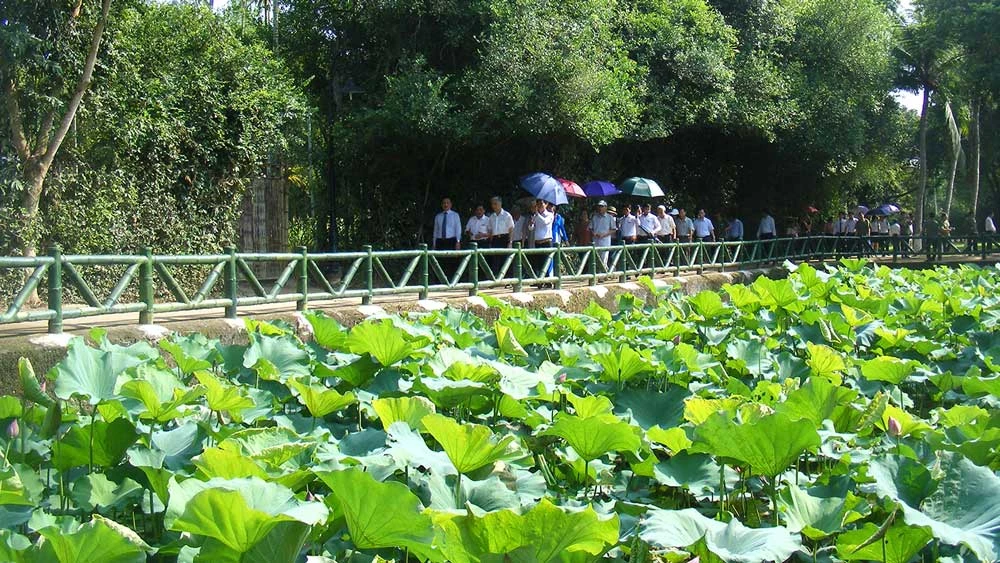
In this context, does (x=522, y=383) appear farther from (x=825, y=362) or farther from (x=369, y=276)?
(x=369, y=276)

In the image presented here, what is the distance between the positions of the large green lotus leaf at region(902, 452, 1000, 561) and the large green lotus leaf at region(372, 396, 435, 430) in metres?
1.16

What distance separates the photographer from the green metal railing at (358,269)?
6.48 m

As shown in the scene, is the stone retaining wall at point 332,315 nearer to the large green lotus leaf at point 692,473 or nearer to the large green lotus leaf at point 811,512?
the large green lotus leaf at point 692,473

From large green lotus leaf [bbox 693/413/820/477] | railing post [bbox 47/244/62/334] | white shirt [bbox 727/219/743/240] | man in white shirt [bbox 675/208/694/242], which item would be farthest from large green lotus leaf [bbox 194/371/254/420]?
white shirt [bbox 727/219/743/240]

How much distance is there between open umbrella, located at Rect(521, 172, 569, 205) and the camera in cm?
1502

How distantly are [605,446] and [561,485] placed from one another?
13.8 inches

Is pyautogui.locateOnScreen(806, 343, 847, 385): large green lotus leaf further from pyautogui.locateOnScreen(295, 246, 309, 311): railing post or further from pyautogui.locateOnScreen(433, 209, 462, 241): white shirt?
pyautogui.locateOnScreen(433, 209, 462, 241): white shirt

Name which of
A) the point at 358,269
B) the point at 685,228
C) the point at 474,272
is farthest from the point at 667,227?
the point at 474,272

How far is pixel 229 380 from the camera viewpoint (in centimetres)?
345

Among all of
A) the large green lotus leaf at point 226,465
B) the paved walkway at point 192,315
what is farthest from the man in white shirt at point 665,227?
the large green lotus leaf at point 226,465

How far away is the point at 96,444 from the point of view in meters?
2.32

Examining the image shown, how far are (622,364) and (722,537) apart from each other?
1.61 metres

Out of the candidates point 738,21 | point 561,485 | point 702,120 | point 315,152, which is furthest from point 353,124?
point 561,485

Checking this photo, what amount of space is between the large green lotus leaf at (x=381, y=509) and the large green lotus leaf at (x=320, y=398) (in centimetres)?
105
